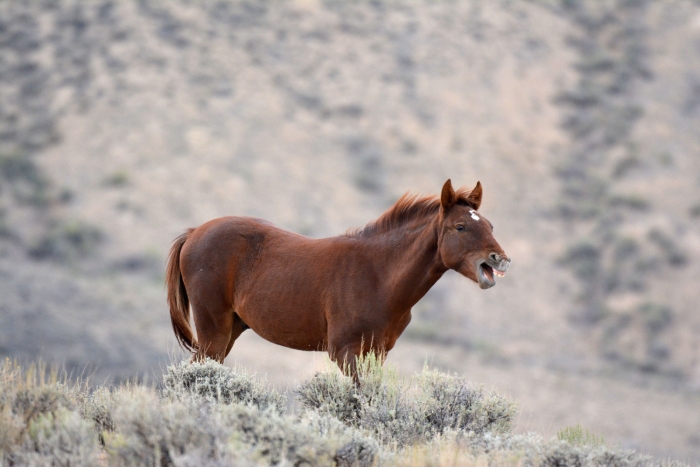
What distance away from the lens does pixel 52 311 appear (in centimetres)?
1905

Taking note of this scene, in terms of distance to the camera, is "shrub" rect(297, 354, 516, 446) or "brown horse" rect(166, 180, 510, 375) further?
"brown horse" rect(166, 180, 510, 375)

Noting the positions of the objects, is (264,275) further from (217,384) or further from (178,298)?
(217,384)

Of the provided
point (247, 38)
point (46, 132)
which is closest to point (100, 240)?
point (46, 132)

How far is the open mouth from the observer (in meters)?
6.27

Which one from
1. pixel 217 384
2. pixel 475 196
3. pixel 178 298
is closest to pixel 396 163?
pixel 178 298

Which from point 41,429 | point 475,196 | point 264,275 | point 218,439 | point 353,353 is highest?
point 475,196

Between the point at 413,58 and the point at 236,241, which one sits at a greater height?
the point at 413,58

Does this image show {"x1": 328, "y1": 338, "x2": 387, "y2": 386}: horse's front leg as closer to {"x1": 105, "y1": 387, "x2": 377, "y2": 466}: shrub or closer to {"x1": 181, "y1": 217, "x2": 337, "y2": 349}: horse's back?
{"x1": 181, "y1": 217, "x2": 337, "y2": 349}: horse's back

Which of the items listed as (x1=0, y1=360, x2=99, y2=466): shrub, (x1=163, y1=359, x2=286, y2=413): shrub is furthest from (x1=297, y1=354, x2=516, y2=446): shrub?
(x1=0, y1=360, x2=99, y2=466): shrub

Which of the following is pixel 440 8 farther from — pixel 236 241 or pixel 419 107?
pixel 236 241

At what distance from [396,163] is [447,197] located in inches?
860

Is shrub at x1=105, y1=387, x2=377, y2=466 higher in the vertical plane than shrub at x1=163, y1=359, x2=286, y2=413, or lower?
lower

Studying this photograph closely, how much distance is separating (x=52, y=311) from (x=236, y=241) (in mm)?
13200

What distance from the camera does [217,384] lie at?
251 inches
